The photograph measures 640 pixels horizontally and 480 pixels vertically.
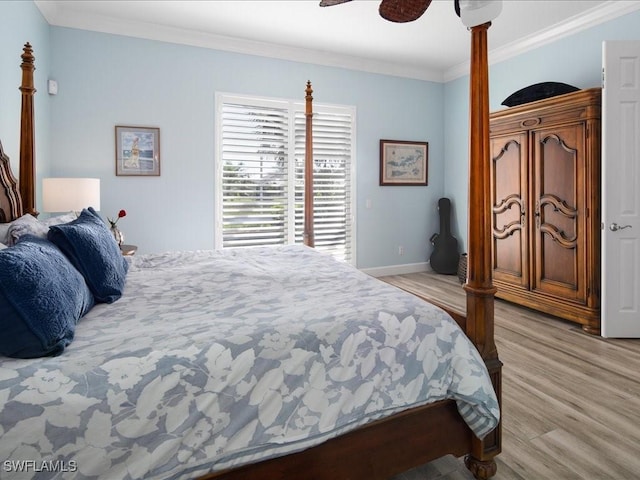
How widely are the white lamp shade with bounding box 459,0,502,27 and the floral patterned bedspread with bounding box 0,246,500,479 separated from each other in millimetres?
1069

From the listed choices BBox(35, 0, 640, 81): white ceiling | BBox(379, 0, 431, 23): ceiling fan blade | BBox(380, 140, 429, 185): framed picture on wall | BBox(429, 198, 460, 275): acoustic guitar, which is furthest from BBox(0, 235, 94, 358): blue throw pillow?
BBox(429, 198, 460, 275): acoustic guitar

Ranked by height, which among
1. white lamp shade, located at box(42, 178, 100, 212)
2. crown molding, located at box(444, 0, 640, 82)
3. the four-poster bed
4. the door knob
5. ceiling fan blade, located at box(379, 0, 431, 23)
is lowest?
the four-poster bed

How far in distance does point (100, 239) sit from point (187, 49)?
10.4ft

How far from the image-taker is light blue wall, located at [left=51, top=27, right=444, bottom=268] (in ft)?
12.6

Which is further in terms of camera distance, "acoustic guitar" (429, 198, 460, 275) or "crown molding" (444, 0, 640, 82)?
"acoustic guitar" (429, 198, 460, 275)

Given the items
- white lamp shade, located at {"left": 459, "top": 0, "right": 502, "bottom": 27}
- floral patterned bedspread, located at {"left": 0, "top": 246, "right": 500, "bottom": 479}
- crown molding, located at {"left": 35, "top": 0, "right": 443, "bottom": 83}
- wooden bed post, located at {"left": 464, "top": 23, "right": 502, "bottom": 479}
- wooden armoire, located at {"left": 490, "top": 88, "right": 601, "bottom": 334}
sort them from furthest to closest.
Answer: crown molding, located at {"left": 35, "top": 0, "right": 443, "bottom": 83}, wooden armoire, located at {"left": 490, "top": 88, "right": 601, "bottom": 334}, wooden bed post, located at {"left": 464, "top": 23, "right": 502, "bottom": 479}, white lamp shade, located at {"left": 459, "top": 0, "right": 502, "bottom": 27}, floral patterned bedspread, located at {"left": 0, "top": 246, "right": 500, "bottom": 479}

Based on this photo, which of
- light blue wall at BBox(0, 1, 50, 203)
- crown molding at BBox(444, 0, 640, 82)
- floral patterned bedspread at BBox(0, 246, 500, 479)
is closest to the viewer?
floral patterned bedspread at BBox(0, 246, 500, 479)

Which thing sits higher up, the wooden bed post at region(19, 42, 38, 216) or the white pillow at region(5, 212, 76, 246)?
the wooden bed post at region(19, 42, 38, 216)

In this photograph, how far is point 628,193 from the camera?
3.12 meters

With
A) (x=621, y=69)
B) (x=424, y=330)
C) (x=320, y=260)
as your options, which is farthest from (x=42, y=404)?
Answer: (x=621, y=69)

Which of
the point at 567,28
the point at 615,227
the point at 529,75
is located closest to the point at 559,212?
the point at 615,227

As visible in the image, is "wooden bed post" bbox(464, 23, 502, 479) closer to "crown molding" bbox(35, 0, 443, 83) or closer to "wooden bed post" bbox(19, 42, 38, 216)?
"wooden bed post" bbox(19, 42, 38, 216)

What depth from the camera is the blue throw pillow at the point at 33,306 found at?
1.09m

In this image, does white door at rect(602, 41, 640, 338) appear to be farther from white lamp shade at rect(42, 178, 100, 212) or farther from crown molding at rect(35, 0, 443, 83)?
white lamp shade at rect(42, 178, 100, 212)
